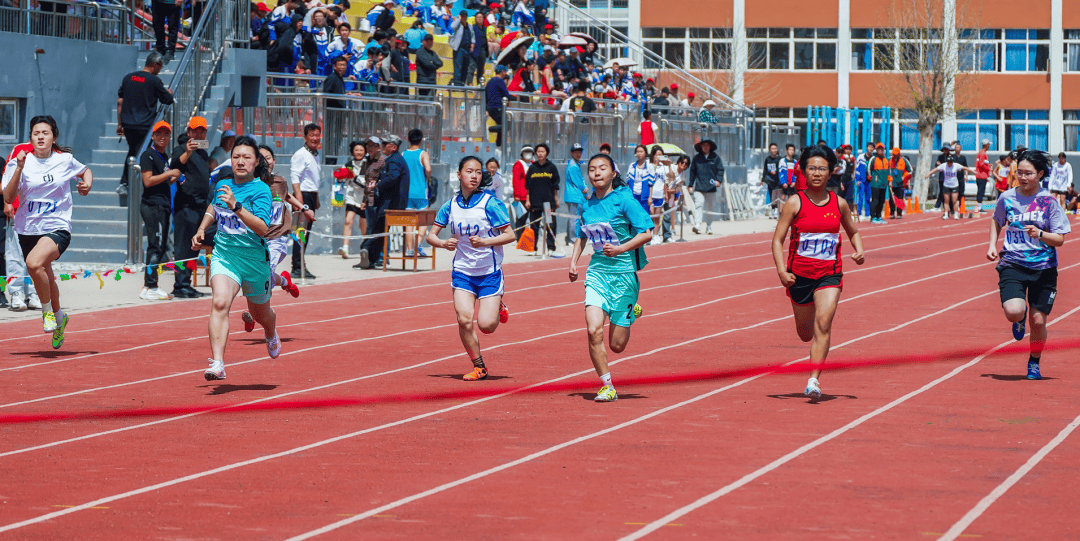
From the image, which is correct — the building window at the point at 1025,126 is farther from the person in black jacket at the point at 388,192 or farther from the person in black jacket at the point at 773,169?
the person in black jacket at the point at 388,192

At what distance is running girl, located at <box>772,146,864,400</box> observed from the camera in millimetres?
9367

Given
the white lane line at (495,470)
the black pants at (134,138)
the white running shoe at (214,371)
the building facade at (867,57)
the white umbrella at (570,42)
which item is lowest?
the white lane line at (495,470)

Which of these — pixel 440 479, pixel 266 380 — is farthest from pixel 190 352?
pixel 440 479

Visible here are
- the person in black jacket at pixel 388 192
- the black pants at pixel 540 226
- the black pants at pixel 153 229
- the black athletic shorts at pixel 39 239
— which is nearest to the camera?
the black athletic shorts at pixel 39 239

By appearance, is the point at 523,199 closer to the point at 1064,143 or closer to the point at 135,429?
the point at 135,429

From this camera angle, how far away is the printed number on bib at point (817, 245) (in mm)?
9445

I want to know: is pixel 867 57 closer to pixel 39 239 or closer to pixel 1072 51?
pixel 1072 51

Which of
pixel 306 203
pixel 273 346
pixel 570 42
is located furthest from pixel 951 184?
pixel 273 346

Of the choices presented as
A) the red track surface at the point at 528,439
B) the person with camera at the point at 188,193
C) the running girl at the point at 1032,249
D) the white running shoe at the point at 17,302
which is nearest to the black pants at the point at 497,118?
the person with camera at the point at 188,193

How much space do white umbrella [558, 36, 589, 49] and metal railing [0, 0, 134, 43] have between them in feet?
52.3

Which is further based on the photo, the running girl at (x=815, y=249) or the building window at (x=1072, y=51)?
the building window at (x=1072, y=51)

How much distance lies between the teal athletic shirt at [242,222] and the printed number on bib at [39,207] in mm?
2531

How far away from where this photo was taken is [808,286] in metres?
9.53

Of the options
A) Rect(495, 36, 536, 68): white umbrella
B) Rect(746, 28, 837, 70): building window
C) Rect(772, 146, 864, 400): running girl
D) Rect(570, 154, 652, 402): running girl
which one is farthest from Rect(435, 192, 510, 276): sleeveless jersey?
Rect(746, 28, 837, 70): building window
